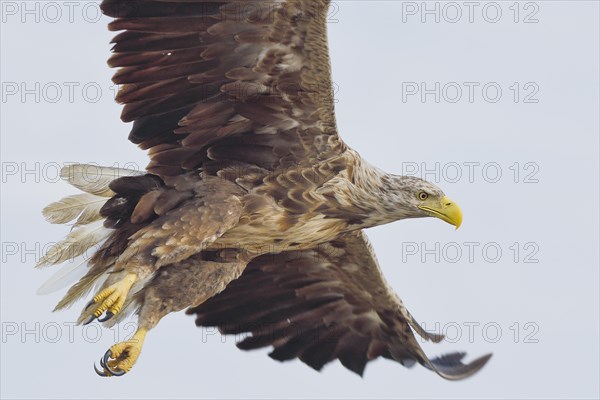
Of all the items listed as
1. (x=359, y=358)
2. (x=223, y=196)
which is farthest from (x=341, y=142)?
(x=359, y=358)

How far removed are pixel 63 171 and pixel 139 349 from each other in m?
1.65

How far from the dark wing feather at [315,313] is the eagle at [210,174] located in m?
0.98

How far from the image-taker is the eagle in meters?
10.2

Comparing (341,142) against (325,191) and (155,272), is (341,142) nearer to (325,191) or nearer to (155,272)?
(325,191)

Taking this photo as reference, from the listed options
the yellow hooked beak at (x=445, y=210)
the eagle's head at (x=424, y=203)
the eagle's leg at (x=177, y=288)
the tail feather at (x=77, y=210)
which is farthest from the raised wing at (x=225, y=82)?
the yellow hooked beak at (x=445, y=210)

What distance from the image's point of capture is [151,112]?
10570 mm

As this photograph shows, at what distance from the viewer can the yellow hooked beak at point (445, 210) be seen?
36.9 feet

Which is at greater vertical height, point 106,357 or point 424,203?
point 424,203

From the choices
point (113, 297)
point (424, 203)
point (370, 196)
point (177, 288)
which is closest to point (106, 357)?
point (113, 297)

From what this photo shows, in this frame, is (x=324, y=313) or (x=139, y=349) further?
(x=324, y=313)

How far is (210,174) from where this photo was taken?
35.4 ft

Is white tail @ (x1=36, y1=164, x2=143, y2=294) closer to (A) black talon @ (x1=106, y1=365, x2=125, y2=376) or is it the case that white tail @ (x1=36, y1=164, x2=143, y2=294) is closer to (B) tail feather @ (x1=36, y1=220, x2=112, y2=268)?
(B) tail feather @ (x1=36, y1=220, x2=112, y2=268)

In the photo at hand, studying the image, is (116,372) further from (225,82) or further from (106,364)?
(225,82)

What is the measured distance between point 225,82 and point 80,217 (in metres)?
1.72
